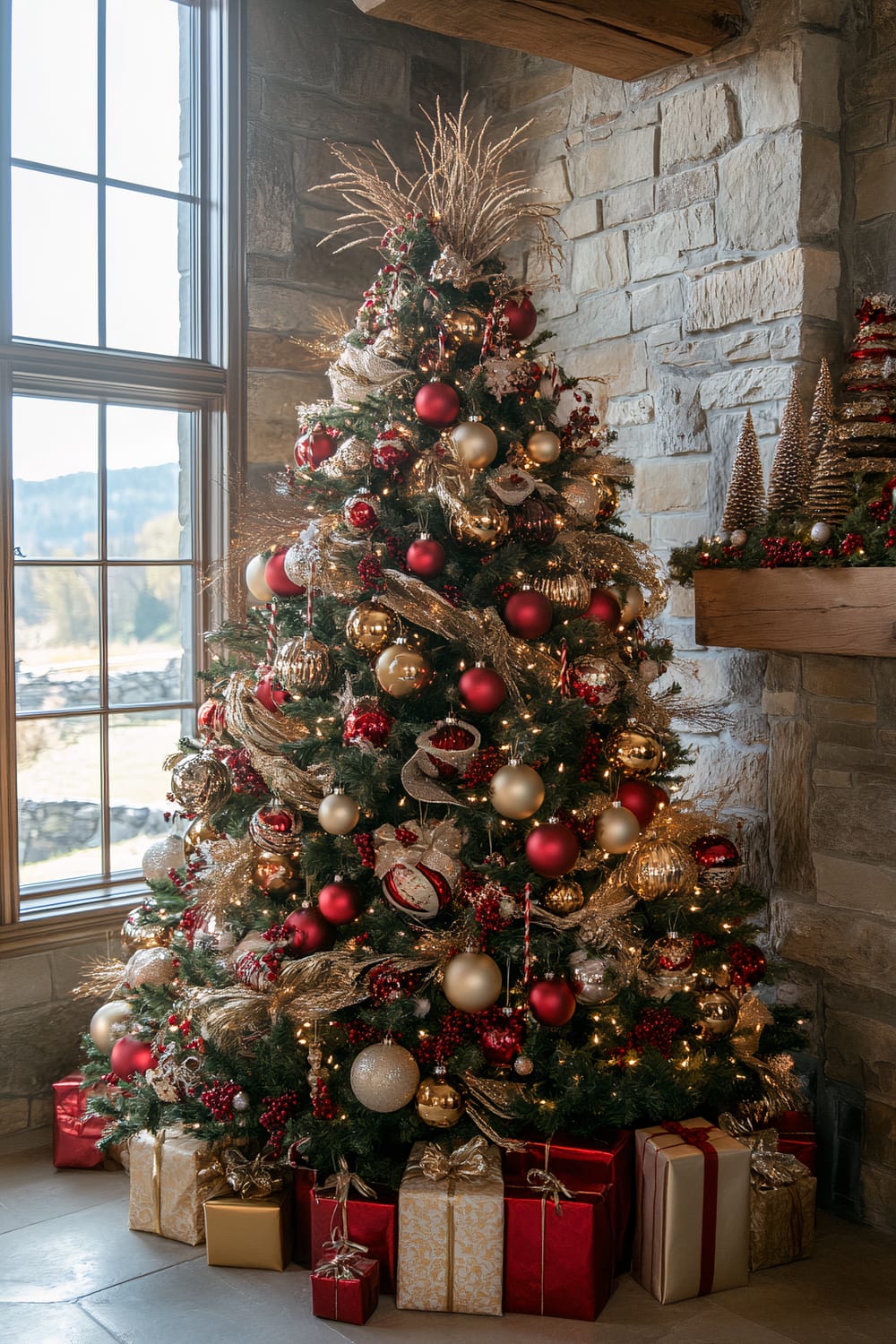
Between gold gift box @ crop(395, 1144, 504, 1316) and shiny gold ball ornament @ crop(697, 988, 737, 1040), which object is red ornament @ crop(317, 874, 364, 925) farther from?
shiny gold ball ornament @ crop(697, 988, 737, 1040)

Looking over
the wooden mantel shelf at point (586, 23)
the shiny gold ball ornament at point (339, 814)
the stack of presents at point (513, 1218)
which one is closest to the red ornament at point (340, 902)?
the shiny gold ball ornament at point (339, 814)

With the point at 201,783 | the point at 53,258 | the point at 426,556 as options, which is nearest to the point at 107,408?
the point at 53,258

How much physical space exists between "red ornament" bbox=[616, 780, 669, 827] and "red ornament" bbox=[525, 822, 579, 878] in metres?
0.22

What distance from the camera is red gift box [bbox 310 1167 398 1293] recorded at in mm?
2184

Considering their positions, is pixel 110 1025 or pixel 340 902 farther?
pixel 110 1025

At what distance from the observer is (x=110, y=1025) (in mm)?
2738

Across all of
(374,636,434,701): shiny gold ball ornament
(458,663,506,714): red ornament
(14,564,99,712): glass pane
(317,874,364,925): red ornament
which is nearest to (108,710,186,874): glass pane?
(14,564,99,712): glass pane

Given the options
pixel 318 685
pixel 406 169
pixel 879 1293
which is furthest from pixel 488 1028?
pixel 406 169

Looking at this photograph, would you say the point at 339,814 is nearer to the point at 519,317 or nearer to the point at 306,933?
the point at 306,933

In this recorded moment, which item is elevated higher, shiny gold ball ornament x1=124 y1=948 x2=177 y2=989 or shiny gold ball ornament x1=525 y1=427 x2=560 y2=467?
shiny gold ball ornament x1=525 y1=427 x2=560 y2=467

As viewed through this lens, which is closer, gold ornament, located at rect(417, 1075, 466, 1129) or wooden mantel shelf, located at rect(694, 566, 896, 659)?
gold ornament, located at rect(417, 1075, 466, 1129)

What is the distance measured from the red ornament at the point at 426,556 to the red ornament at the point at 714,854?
86 centimetres

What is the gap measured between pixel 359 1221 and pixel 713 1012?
2.67ft

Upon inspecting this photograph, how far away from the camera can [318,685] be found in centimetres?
240
